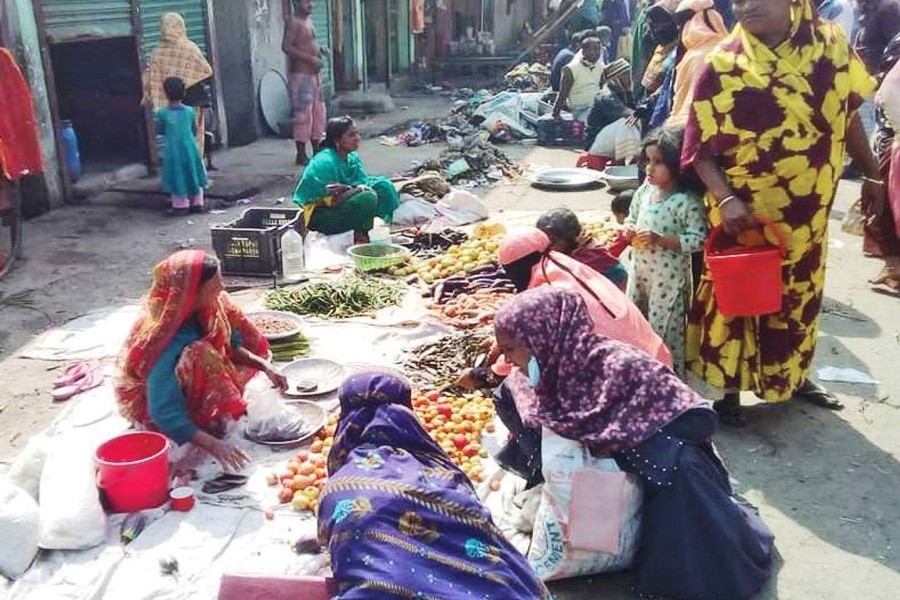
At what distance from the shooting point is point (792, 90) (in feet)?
11.9

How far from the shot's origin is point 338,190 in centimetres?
696

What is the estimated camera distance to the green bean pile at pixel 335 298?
5.69m

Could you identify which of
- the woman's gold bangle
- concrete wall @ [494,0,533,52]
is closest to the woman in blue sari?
the woman's gold bangle

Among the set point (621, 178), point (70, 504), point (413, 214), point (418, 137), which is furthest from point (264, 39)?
point (70, 504)

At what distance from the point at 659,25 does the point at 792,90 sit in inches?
131

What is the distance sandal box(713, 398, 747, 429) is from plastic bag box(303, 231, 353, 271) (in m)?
3.45

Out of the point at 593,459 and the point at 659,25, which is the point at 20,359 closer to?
the point at 593,459

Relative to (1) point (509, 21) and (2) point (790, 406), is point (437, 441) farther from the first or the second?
(1) point (509, 21)

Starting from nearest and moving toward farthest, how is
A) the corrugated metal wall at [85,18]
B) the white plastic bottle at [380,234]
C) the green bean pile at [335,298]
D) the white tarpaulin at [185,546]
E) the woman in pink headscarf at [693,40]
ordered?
the white tarpaulin at [185,546]
the green bean pile at [335,298]
the woman in pink headscarf at [693,40]
the white plastic bottle at [380,234]
the corrugated metal wall at [85,18]

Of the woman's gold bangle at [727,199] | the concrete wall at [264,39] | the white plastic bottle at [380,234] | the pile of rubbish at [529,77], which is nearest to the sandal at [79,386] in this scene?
the white plastic bottle at [380,234]

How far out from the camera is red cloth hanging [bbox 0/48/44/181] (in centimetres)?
617

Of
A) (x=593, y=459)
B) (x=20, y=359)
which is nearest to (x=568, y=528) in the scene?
(x=593, y=459)

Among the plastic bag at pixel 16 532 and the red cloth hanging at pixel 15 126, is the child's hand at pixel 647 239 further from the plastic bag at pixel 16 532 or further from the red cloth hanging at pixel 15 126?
the red cloth hanging at pixel 15 126

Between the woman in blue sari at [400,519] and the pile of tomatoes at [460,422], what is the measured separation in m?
1.27
